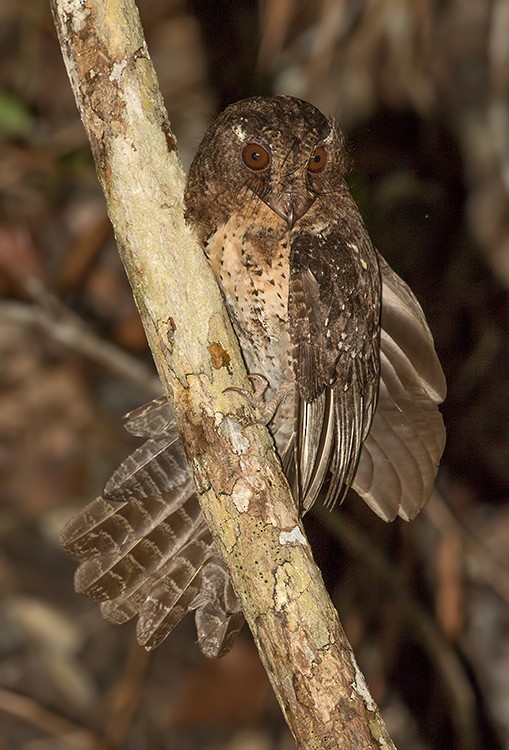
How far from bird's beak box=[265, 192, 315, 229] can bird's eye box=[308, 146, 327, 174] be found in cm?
14

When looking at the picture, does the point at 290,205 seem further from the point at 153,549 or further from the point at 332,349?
the point at 153,549

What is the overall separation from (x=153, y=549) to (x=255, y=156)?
107cm

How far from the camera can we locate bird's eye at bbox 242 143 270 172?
244cm

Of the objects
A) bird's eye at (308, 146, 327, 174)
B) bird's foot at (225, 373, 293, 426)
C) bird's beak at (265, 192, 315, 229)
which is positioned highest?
bird's eye at (308, 146, 327, 174)

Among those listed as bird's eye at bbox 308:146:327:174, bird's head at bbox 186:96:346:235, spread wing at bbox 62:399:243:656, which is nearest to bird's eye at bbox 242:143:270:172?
bird's head at bbox 186:96:346:235

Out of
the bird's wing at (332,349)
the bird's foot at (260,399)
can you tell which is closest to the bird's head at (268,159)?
the bird's wing at (332,349)

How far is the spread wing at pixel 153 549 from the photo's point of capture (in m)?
2.60

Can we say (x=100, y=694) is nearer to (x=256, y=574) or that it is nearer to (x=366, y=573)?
(x=366, y=573)

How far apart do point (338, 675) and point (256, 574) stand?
24 cm

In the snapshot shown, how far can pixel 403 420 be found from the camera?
2695 mm

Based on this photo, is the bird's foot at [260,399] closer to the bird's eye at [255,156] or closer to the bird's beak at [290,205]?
the bird's beak at [290,205]

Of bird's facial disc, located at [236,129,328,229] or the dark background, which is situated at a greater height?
bird's facial disc, located at [236,129,328,229]

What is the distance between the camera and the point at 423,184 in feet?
16.0

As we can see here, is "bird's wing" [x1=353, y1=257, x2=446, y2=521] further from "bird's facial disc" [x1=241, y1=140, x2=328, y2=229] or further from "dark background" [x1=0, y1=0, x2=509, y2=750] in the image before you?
"dark background" [x1=0, y1=0, x2=509, y2=750]
